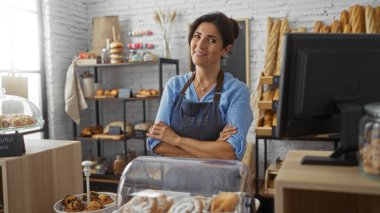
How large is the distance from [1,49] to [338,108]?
140 inches

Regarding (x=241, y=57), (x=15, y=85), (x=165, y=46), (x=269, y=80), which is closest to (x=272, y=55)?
(x=269, y=80)

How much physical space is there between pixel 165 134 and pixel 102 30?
291cm

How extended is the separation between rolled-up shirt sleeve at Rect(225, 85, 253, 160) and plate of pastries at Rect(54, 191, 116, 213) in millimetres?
612

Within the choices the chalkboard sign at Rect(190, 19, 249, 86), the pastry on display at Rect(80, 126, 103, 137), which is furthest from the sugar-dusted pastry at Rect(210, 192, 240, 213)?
the pastry on display at Rect(80, 126, 103, 137)

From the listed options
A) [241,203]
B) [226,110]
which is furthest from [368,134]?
[226,110]

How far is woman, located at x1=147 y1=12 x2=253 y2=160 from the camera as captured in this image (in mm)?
1809

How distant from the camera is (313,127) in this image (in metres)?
1.13

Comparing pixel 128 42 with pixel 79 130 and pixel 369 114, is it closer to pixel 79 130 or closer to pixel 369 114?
pixel 79 130

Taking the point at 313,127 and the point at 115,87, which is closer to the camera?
the point at 313,127

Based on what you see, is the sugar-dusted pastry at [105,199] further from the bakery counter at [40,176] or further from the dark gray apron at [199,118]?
the dark gray apron at [199,118]

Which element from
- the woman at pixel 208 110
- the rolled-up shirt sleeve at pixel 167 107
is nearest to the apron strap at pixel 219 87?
the woman at pixel 208 110

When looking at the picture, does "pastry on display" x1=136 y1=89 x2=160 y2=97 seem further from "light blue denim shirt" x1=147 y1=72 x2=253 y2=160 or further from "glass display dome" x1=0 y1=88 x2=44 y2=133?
"glass display dome" x1=0 y1=88 x2=44 y2=133

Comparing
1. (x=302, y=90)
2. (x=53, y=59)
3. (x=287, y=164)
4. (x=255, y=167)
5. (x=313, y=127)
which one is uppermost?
(x=53, y=59)

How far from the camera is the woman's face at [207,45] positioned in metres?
1.86
